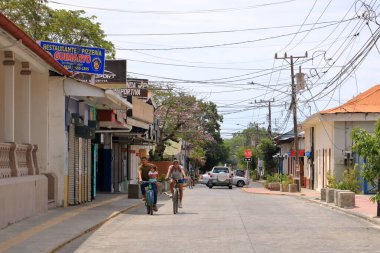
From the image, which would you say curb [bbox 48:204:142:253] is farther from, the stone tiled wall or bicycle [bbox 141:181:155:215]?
the stone tiled wall

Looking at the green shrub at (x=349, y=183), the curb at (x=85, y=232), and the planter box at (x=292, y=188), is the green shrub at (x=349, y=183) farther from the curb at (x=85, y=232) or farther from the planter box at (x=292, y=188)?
the curb at (x=85, y=232)

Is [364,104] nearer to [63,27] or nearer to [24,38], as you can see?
[63,27]

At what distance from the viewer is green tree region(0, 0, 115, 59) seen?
1441 inches

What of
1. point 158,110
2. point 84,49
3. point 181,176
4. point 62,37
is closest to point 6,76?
point 181,176

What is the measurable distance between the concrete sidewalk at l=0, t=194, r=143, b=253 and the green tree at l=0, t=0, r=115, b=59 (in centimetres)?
1684

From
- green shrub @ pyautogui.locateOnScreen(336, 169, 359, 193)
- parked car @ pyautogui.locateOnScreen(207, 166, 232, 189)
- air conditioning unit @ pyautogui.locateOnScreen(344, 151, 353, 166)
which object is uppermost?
air conditioning unit @ pyautogui.locateOnScreen(344, 151, 353, 166)

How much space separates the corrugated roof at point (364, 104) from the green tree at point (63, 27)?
1448cm

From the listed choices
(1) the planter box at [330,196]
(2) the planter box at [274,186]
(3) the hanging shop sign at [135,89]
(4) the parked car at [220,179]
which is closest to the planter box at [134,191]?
(3) the hanging shop sign at [135,89]

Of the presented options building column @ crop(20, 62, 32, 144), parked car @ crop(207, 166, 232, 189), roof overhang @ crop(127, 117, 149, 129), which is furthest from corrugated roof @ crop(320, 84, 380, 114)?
building column @ crop(20, 62, 32, 144)

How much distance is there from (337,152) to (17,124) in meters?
25.8

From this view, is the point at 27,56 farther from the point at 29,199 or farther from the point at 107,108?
the point at 107,108

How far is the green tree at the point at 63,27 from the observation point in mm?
36594

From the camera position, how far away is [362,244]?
1346 centimetres

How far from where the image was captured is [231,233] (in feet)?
50.2
